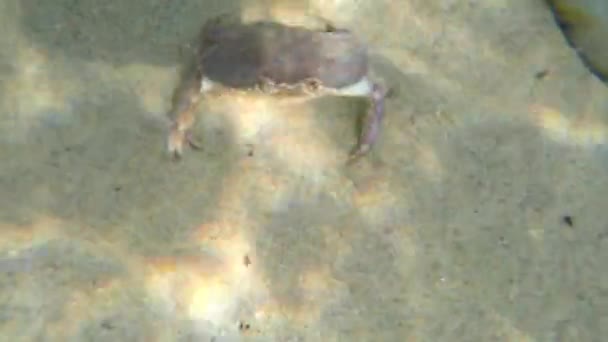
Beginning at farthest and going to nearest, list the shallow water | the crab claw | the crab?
the crab claw → the crab → the shallow water

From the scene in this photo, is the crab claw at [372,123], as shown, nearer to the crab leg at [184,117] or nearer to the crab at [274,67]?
the crab at [274,67]

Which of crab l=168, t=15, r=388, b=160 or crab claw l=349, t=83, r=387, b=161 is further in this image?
crab claw l=349, t=83, r=387, b=161

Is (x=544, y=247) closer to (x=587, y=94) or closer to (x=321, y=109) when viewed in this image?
(x=587, y=94)

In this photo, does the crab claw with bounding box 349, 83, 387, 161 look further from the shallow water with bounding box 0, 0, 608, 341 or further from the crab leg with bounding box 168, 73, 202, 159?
the crab leg with bounding box 168, 73, 202, 159

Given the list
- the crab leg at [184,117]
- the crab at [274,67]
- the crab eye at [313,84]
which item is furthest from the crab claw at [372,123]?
the crab leg at [184,117]

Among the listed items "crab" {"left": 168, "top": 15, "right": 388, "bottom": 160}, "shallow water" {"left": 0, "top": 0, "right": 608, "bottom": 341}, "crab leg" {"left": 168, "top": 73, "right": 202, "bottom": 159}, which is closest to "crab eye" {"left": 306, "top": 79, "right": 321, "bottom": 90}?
"crab" {"left": 168, "top": 15, "right": 388, "bottom": 160}

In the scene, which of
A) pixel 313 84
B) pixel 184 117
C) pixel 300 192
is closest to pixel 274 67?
pixel 313 84

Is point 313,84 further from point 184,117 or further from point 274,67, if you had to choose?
point 184,117
